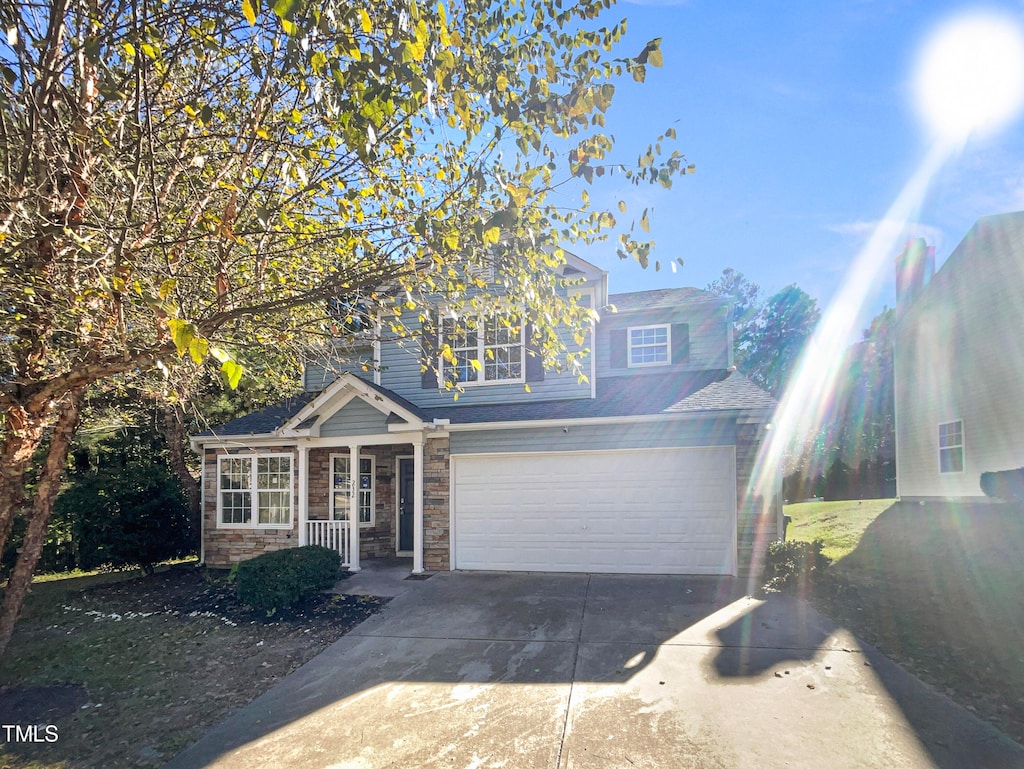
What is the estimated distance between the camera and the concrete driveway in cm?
405

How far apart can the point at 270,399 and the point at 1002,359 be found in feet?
52.9

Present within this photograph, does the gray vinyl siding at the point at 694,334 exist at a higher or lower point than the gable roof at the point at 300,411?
higher

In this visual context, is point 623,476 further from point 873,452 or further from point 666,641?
point 873,452

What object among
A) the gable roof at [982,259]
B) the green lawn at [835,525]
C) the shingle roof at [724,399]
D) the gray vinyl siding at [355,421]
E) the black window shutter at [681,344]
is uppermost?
the gable roof at [982,259]

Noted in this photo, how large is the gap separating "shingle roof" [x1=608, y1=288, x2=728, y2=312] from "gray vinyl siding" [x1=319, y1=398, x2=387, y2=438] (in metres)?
5.39

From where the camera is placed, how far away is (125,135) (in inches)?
189

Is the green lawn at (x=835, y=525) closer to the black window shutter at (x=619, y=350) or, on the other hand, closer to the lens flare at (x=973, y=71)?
the black window shutter at (x=619, y=350)

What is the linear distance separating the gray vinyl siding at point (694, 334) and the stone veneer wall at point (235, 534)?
6764mm

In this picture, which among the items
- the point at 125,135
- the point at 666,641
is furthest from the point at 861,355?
the point at 125,135

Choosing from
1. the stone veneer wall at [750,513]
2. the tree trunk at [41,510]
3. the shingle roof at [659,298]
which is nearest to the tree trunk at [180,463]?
the tree trunk at [41,510]

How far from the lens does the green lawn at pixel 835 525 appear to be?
1096 centimetres

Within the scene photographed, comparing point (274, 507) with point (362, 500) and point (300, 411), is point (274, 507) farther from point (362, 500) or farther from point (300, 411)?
point (300, 411)

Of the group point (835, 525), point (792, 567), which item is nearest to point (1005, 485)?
point (835, 525)

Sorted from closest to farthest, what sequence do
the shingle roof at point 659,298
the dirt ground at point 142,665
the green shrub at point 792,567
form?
the dirt ground at point 142,665 → the green shrub at point 792,567 → the shingle roof at point 659,298
